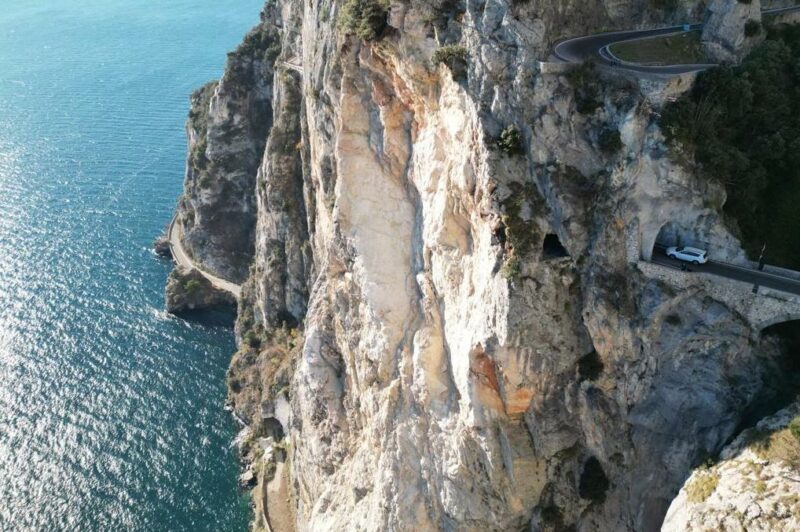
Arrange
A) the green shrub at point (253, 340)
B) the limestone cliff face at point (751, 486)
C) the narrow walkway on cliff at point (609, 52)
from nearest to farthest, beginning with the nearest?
the limestone cliff face at point (751, 486) → the narrow walkway on cliff at point (609, 52) → the green shrub at point (253, 340)

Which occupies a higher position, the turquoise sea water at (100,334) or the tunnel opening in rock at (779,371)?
the tunnel opening in rock at (779,371)

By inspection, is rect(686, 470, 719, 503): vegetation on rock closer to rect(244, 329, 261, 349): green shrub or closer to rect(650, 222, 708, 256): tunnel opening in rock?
rect(650, 222, 708, 256): tunnel opening in rock

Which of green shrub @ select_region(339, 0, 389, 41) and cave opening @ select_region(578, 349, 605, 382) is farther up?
green shrub @ select_region(339, 0, 389, 41)

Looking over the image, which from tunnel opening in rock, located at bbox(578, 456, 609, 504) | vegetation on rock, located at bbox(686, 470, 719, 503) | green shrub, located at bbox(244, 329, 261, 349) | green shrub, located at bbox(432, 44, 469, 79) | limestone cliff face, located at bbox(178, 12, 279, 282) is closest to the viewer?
vegetation on rock, located at bbox(686, 470, 719, 503)

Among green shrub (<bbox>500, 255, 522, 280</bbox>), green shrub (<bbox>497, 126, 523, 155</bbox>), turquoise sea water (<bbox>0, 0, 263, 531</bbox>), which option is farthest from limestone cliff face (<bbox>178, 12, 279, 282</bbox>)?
green shrub (<bbox>500, 255, 522, 280</bbox>)

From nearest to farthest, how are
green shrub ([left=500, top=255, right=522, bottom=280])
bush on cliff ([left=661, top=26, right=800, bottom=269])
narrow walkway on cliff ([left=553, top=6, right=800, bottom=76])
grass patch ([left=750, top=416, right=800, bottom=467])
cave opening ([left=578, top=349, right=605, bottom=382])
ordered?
1. grass patch ([left=750, top=416, right=800, bottom=467])
2. bush on cliff ([left=661, top=26, right=800, bottom=269])
3. narrow walkway on cliff ([left=553, top=6, right=800, bottom=76])
4. green shrub ([left=500, top=255, right=522, bottom=280])
5. cave opening ([left=578, top=349, right=605, bottom=382])

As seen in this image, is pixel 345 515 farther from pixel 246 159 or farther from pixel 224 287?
pixel 246 159

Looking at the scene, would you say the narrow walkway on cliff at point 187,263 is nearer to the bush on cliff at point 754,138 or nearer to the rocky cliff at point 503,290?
the rocky cliff at point 503,290

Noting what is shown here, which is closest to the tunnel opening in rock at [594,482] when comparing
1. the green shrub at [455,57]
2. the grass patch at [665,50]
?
the grass patch at [665,50]
